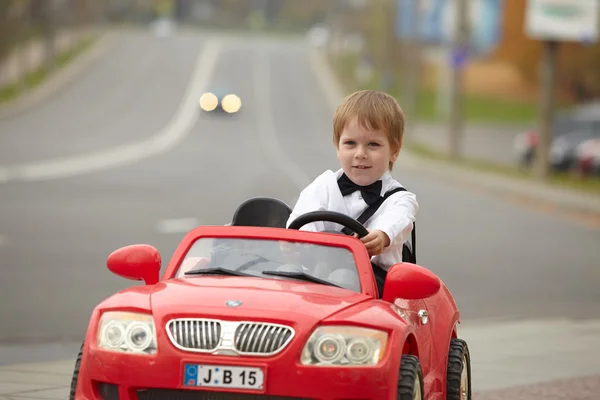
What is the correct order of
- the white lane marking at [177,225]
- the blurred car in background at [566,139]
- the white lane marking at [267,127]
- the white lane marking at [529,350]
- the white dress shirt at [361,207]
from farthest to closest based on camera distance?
the blurred car in background at [566,139] < the white lane marking at [267,127] < the white lane marking at [177,225] < the white lane marking at [529,350] < the white dress shirt at [361,207]

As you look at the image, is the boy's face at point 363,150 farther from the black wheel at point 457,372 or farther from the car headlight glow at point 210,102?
the car headlight glow at point 210,102

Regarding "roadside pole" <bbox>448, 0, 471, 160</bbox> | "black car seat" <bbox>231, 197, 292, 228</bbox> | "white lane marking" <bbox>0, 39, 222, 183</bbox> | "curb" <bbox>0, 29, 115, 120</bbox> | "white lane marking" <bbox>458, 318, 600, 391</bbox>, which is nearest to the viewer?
"black car seat" <bbox>231, 197, 292, 228</bbox>

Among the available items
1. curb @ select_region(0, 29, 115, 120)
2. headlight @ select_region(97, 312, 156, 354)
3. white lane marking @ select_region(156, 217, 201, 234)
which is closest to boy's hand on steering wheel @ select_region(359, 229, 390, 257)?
headlight @ select_region(97, 312, 156, 354)

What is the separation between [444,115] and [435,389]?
86452 mm

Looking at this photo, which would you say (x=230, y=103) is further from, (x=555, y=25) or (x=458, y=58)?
(x=555, y=25)

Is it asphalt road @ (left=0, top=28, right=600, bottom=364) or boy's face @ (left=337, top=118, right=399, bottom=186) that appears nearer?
boy's face @ (left=337, top=118, right=399, bottom=186)

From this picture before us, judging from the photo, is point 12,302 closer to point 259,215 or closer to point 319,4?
point 259,215

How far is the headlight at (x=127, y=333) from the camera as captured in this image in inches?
200

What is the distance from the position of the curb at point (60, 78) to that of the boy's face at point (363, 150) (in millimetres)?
63833

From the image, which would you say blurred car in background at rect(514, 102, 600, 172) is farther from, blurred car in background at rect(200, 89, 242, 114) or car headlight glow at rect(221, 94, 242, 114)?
blurred car in background at rect(200, 89, 242, 114)

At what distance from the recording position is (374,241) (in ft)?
19.5

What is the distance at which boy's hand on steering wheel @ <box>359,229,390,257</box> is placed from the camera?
5.95 m

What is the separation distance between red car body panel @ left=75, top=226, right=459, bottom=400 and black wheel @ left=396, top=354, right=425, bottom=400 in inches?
2.6

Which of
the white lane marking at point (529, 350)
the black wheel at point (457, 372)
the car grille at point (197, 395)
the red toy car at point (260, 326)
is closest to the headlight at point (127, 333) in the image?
the red toy car at point (260, 326)
